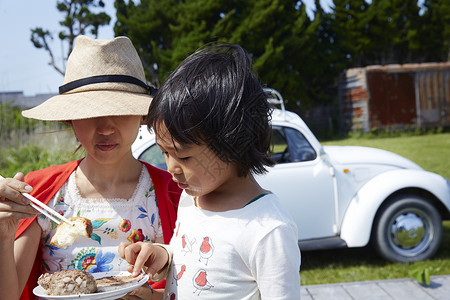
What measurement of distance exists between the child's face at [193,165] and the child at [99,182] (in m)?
0.33

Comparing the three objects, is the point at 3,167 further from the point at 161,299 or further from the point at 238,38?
the point at 238,38

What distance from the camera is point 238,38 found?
59.9 ft

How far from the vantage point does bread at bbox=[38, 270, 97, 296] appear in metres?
1.34

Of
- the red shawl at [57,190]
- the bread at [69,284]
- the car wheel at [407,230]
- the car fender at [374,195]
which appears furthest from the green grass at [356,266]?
the bread at [69,284]

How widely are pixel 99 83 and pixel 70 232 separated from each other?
0.59 meters

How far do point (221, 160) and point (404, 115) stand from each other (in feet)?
60.0

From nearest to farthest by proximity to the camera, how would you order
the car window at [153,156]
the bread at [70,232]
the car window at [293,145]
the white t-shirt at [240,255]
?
the white t-shirt at [240,255]
the bread at [70,232]
the car window at [153,156]
the car window at [293,145]

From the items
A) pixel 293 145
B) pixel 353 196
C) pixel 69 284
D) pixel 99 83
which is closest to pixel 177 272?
pixel 69 284

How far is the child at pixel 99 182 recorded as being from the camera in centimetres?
165

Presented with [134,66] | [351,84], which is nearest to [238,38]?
[351,84]

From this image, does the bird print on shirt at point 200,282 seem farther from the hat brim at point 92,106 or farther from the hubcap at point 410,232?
the hubcap at point 410,232

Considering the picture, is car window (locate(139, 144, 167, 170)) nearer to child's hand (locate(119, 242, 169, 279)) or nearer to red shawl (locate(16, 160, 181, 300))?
red shawl (locate(16, 160, 181, 300))

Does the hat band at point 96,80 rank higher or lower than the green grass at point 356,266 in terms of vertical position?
higher

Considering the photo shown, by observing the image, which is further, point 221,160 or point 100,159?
point 100,159
